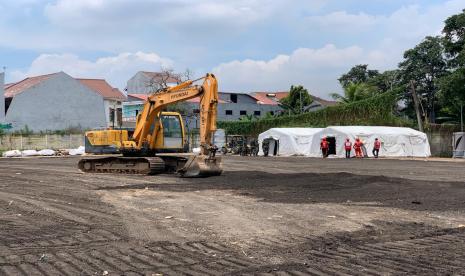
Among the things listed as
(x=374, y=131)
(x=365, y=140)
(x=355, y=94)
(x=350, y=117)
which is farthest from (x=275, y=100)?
(x=365, y=140)

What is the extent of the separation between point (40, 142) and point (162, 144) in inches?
1276

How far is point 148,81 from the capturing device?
7850 centimetres

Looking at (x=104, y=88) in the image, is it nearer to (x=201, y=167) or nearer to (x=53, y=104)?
(x=53, y=104)

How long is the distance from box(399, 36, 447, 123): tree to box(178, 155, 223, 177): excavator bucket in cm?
5042

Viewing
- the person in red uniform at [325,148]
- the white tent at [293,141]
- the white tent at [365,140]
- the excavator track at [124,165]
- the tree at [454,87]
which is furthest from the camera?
the white tent at [293,141]

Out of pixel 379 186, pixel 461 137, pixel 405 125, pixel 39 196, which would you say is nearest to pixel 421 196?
pixel 379 186

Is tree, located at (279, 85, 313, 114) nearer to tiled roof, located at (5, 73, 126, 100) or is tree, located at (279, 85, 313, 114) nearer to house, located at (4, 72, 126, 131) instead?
tiled roof, located at (5, 73, 126, 100)

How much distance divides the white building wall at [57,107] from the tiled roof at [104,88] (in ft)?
18.4

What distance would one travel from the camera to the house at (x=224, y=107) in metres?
67.6

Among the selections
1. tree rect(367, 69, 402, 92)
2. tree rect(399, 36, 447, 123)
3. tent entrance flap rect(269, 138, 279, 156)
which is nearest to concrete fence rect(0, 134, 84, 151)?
tent entrance flap rect(269, 138, 279, 156)

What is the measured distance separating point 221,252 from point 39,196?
26.6ft

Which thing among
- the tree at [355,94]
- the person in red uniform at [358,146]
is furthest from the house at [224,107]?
the person in red uniform at [358,146]

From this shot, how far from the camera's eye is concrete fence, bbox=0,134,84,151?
48688 millimetres

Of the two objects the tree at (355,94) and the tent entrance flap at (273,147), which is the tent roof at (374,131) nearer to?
the tent entrance flap at (273,147)
